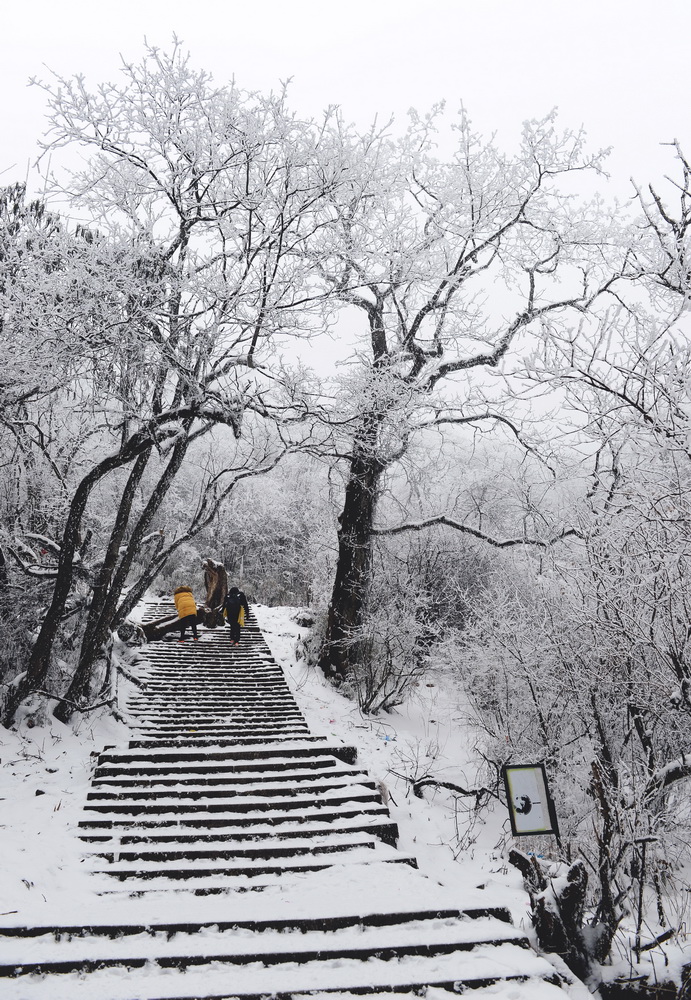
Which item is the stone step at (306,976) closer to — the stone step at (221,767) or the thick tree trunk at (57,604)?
the stone step at (221,767)

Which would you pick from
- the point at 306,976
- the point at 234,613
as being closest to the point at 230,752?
the point at 306,976

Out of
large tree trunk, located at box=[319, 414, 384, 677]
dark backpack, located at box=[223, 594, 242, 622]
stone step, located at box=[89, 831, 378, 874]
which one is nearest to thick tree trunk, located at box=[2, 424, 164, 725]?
stone step, located at box=[89, 831, 378, 874]

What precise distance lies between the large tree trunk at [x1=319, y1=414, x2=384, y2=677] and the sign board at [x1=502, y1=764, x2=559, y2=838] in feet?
26.3

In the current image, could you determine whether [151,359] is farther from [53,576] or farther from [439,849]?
[439,849]

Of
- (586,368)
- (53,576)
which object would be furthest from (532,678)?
(53,576)

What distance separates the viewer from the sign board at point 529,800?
440cm

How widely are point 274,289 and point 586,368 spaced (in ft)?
16.7

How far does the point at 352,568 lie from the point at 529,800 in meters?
8.29

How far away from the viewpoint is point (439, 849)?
748 cm

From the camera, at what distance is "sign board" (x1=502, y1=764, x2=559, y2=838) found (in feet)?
14.4

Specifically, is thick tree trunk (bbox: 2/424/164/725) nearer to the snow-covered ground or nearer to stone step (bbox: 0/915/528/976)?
the snow-covered ground

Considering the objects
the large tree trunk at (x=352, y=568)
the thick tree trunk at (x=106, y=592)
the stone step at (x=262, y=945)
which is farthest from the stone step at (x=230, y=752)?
the large tree trunk at (x=352, y=568)

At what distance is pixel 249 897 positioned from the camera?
16.2ft

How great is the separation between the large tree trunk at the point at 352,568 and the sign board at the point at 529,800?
26.3 feet
